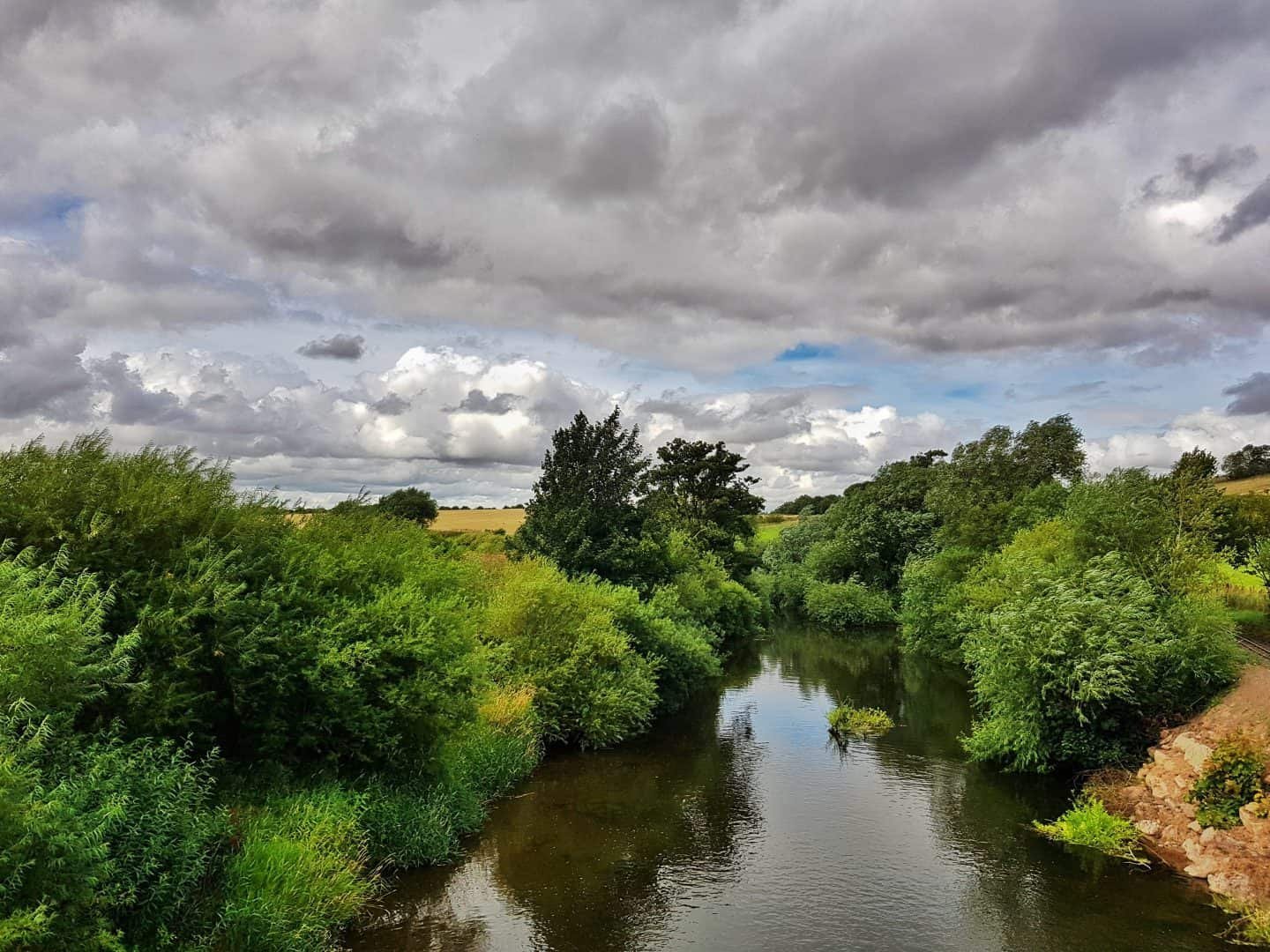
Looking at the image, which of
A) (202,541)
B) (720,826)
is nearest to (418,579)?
(202,541)

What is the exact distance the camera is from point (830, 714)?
35844 mm

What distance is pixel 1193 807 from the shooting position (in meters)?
21.9

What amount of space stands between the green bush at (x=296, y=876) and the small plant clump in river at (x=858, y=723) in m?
22.2

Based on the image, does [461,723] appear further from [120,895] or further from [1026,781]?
[1026,781]

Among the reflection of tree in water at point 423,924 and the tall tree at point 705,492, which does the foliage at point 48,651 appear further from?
the tall tree at point 705,492

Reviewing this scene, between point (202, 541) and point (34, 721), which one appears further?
point (202, 541)

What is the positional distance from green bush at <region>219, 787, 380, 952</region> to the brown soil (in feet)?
65.6

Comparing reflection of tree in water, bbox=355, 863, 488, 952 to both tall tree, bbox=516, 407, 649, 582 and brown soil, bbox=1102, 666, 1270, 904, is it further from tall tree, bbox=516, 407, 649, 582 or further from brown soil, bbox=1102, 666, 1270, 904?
tall tree, bbox=516, 407, 649, 582

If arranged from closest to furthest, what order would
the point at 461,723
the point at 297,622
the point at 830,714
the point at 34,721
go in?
the point at 34,721
the point at 297,622
the point at 461,723
the point at 830,714

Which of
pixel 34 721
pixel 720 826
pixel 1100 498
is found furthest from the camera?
pixel 1100 498

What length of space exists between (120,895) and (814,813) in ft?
61.7

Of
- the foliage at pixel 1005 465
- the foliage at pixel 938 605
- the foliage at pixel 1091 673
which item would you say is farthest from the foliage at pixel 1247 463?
the foliage at pixel 1091 673

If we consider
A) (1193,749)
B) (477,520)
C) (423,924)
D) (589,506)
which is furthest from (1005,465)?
(423,924)

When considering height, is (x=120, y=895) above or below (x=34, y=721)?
below
